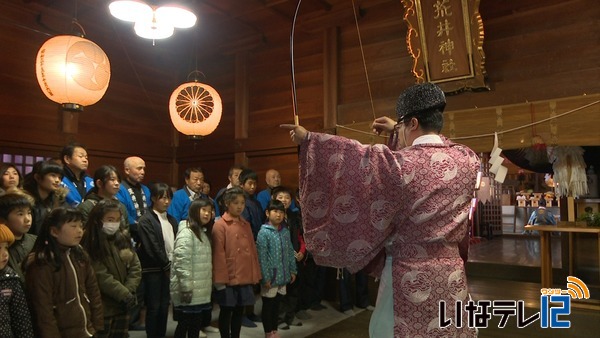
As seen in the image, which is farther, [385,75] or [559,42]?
[385,75]

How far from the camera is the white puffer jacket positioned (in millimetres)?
3828

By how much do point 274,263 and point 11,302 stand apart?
2602 mm

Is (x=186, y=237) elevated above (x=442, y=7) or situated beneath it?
situated beneath

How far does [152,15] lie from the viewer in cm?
440

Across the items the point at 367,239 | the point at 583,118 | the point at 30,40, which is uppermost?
the point at 30,40

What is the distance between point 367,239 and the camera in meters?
1.83

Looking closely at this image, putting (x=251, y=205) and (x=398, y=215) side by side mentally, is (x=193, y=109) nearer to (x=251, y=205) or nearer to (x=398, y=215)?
(x=251, y=205)

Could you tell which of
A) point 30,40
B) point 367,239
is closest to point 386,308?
point 367,239

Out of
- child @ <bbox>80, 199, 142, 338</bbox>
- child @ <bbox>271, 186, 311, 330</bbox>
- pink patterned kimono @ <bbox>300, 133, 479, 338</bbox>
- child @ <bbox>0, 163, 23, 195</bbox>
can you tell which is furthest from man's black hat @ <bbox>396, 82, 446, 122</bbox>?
child @ <bbox>0, 163, 23, 195</bbox>

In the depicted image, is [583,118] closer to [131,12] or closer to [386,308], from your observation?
[386,308]

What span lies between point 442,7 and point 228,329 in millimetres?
4310

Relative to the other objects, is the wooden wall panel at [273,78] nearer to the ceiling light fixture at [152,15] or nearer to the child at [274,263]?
the child at [274,263]

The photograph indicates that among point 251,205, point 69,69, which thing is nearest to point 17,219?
point 69,69

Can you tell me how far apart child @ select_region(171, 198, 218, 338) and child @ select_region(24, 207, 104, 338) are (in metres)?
0.87
